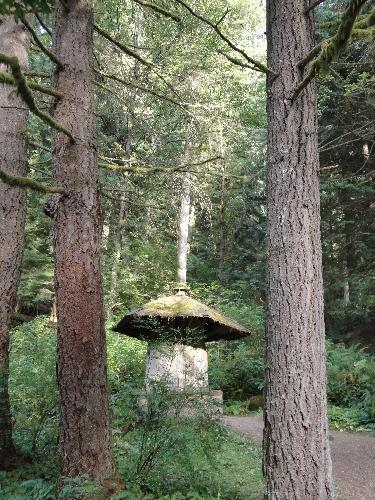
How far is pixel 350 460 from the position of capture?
258 inches

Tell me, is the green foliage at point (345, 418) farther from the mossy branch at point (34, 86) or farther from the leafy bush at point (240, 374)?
the mossy branch at point (34, 86)

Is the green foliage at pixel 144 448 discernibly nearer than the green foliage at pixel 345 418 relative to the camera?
Yes

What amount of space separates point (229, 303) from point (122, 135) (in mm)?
7372

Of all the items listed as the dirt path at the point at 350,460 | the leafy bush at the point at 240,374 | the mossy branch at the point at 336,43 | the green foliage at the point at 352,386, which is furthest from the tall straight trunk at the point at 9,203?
the green foliage at the point at 352,386

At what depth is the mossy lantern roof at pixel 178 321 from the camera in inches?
294

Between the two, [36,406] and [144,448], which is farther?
[36,406]

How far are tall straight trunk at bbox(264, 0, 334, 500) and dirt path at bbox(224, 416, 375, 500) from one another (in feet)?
6.65

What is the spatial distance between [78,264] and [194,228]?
20.3m

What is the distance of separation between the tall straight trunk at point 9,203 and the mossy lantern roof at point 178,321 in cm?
235

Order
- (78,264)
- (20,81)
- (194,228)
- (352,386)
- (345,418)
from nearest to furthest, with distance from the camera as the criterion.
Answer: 1. (20,81)
2. (78,264)
3. (345,418)
4. (352,386)
5. (194,228)

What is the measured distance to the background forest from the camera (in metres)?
4.98

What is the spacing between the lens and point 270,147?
13.3 ft

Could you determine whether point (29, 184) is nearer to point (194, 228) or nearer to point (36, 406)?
point (36, 406)

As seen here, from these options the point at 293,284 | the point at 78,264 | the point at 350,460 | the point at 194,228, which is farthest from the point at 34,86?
the point at 194,228
